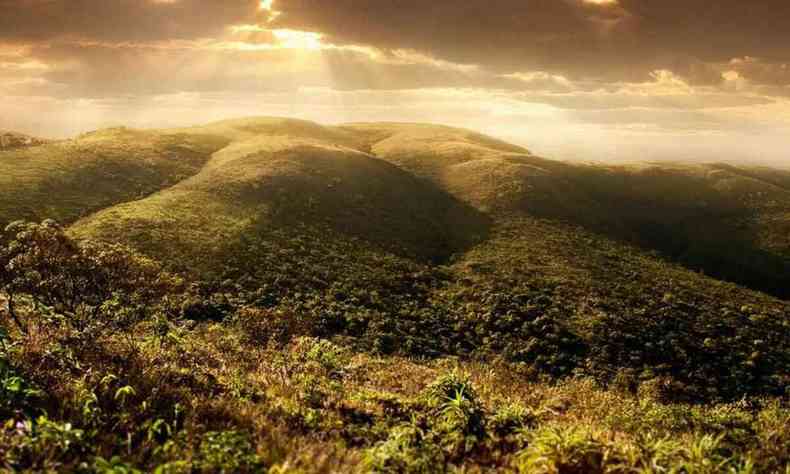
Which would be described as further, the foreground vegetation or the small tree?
the small tree

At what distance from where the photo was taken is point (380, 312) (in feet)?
100

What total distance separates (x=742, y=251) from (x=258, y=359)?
57.4 m

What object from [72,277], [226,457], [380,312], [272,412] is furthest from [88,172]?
[226,457]

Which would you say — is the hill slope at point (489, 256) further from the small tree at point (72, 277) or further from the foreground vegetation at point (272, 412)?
the small tree at point (72, 277)

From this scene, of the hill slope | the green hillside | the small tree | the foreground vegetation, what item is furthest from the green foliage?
the green hillside

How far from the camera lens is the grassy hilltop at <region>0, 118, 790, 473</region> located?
8.38 m

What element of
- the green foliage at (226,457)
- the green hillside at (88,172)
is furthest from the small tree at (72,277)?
the green foliage at (226,457)

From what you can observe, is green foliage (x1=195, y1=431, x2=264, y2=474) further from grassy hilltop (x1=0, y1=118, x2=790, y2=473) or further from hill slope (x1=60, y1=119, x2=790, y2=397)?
hill slope (x1=60, y1=119, x2=790, y2=397)

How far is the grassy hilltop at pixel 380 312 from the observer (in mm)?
8383

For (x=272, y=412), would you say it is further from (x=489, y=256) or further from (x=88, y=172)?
(x=88, y=172)

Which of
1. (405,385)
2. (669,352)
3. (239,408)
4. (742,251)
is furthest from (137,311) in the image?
(742,251)

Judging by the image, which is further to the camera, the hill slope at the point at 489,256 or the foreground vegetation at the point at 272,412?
the hill slope at the point at 489,256

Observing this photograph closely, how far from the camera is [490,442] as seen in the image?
30.8 ft

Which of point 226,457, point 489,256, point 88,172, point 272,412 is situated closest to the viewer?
point 226,457
